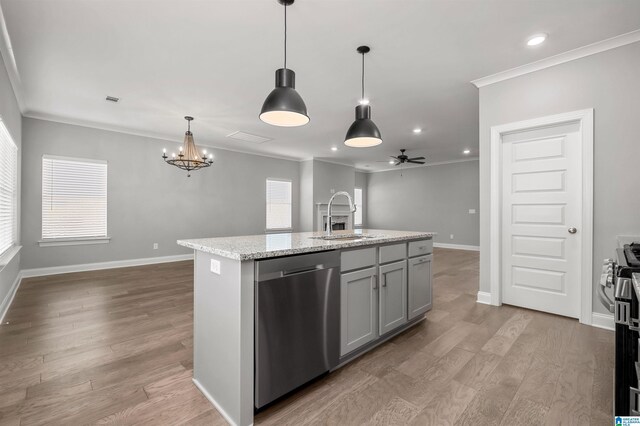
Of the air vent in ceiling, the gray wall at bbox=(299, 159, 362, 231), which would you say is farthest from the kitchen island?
the gray wall at bbox=(299, 159, 362, 231)

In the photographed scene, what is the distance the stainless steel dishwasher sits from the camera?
1624 mm

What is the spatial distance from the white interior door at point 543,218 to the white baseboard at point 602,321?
0.53ft

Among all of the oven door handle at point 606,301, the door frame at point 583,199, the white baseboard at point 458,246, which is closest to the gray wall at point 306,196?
the white baseboard at point 458,246

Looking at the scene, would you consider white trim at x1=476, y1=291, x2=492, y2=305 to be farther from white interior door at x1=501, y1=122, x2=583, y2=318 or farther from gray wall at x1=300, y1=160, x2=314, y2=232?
gray wall at x1=300, y1=160, x2=314, y2=232

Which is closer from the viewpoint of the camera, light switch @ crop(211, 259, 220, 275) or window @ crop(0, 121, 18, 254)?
light switch @ crop(211, 259, 220, 275)

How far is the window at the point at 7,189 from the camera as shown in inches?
133

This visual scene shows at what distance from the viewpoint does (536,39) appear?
107 inches

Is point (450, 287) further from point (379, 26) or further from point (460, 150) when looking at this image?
point (460, 150)

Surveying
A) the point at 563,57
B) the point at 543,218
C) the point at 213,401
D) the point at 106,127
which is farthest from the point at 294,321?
the point at 106,127

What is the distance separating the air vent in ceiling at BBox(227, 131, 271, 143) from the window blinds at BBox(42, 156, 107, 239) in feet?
8.16

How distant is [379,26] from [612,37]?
214 cm

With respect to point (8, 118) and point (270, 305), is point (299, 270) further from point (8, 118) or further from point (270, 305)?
point (8, 118)

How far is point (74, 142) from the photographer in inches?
210

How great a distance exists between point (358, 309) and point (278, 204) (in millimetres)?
6540
